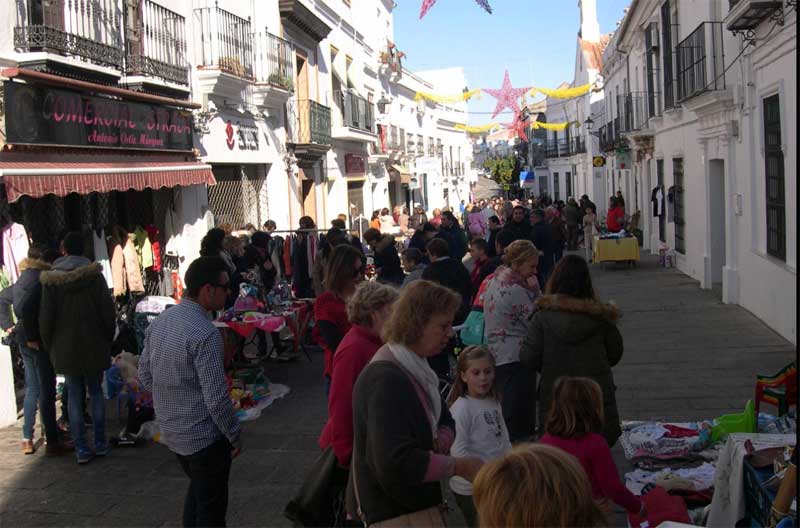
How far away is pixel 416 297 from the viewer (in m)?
3.34

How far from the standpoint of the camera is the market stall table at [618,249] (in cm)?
1956

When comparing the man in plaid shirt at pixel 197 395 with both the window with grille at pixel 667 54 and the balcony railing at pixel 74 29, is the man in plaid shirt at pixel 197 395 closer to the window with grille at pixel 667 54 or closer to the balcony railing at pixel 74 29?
the balcony railing at pixel 74 29

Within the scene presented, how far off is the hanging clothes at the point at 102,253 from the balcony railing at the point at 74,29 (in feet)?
7.15

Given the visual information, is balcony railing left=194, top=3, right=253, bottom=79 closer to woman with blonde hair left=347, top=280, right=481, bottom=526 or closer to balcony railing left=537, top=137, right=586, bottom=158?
woman with blonde hair left=347, top=280, right=481, bottom=526

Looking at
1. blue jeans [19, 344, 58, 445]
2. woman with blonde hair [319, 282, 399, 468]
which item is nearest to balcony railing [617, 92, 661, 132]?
blue jeans [19, 344, 58, 445]

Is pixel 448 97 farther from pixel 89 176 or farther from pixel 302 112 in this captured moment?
pixel 89 176

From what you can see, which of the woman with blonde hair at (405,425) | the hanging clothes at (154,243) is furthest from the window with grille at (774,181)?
the hanging clothes at (154,243)

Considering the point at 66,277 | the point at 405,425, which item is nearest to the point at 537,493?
the point at 405,425

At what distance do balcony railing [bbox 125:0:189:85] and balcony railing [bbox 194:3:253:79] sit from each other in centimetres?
71

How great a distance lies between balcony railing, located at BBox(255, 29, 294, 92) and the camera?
16.3m

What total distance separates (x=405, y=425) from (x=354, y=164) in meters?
23.3

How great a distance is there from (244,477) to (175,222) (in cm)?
783

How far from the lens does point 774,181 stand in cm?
1077

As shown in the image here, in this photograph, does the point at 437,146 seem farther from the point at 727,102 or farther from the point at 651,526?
the point at 651,526
